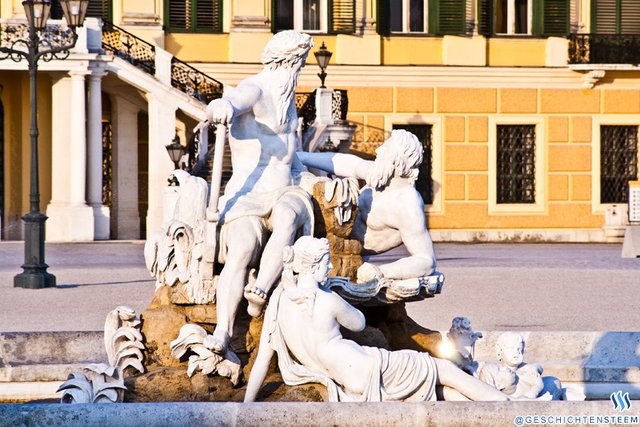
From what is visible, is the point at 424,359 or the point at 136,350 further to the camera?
the point at 136,350

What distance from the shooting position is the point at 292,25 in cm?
3231

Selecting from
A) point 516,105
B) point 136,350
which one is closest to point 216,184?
point 136,350

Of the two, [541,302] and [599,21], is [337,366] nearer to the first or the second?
[541,302]

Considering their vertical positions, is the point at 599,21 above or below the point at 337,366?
above

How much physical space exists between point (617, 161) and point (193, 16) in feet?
29.3

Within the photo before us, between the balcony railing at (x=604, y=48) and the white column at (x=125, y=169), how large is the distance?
28.7ft

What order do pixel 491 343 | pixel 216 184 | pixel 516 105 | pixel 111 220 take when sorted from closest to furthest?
pixel 216 184, pixel 491 343, pixel 111 220, pixel 516 105

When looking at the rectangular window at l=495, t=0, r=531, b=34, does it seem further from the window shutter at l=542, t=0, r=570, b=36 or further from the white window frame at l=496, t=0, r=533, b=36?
the window shutter at l=542, t=0, r=570, b=36

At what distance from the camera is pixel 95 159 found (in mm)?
29781

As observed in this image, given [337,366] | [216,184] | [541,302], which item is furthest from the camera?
[541,302]

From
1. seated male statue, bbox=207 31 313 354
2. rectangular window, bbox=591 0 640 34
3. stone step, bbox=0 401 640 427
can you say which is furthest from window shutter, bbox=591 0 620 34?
stone step, bbox=0 401 640 427

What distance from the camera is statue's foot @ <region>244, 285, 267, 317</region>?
29.2ft

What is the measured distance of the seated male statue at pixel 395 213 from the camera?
30.0 ft

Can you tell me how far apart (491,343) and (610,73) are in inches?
889
